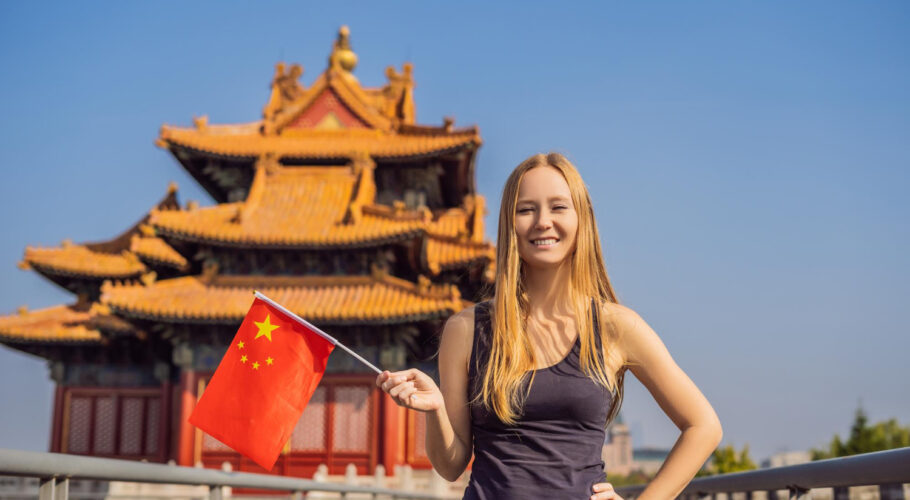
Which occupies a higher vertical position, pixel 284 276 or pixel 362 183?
pixel 362 183

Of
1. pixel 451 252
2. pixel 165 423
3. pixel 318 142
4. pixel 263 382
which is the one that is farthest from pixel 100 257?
pixel 263 382

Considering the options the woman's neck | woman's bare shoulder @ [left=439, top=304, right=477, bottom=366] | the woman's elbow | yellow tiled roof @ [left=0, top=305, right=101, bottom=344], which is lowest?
the woman's elbow

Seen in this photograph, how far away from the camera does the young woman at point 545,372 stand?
2047 mm

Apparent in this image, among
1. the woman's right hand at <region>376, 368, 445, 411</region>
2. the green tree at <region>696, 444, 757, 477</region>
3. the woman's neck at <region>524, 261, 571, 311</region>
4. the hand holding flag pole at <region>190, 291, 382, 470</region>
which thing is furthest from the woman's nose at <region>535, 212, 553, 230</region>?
the green tree at <region>696, 444, 757, 477</region>

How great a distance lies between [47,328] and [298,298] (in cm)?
609

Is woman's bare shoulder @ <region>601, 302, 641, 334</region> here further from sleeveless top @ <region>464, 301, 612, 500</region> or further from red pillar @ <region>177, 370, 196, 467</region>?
red pillar @ <region>177, 370, 196, 467</region>

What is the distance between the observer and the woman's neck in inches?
90.0

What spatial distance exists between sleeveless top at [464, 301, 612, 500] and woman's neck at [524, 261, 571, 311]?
0.20 metres

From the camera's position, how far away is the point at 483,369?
2172 mm

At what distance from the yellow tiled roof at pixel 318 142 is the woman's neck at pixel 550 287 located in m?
18.3

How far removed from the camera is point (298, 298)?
58.8ft

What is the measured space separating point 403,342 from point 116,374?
22.9ft

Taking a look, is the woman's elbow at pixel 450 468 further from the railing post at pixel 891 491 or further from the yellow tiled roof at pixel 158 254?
the yellow tiled roof at pixel 158 254

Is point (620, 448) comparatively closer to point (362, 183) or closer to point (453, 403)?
point (362, 183)
